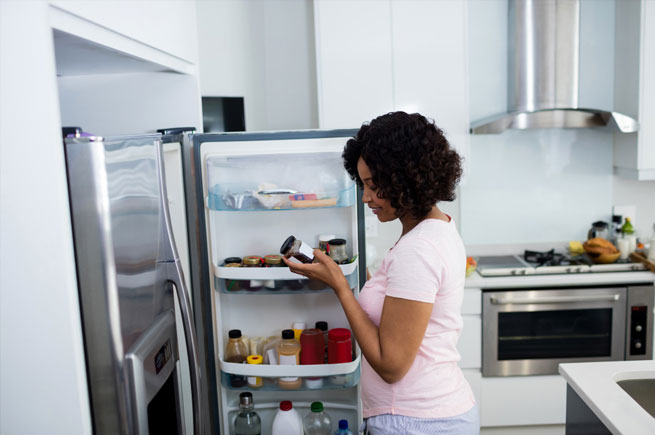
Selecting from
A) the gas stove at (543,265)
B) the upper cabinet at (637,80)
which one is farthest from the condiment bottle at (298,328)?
the upper cabinet at (637,80)

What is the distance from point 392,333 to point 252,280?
0.74 m

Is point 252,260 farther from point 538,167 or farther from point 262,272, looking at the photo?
point 538,167

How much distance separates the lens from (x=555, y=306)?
2838 millimetres

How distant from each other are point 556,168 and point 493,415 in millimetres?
1360

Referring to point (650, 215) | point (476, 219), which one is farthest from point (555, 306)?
point (650, 215)

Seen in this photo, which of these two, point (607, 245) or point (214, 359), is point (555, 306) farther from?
point (214, 359)

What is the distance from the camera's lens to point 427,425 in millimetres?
1371

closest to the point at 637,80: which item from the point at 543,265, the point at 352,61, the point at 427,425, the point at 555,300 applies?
the point at 543,265

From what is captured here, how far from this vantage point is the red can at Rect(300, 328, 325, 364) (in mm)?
1920

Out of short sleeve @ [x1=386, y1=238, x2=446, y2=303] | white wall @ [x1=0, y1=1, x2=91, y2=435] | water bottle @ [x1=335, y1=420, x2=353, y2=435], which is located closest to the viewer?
white wall @ [x1=0, y1=1, x2=91, y2=435]

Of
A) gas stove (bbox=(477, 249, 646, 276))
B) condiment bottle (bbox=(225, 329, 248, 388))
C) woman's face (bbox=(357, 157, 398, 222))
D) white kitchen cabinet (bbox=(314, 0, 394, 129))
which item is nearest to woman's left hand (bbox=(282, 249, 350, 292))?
woman's face (bbox=(357, 157, 398, 222))

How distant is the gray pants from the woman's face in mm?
460

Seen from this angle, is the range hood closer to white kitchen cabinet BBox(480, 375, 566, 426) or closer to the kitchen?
the kitchen

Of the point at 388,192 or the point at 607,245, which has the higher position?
A: the point at 388,192
